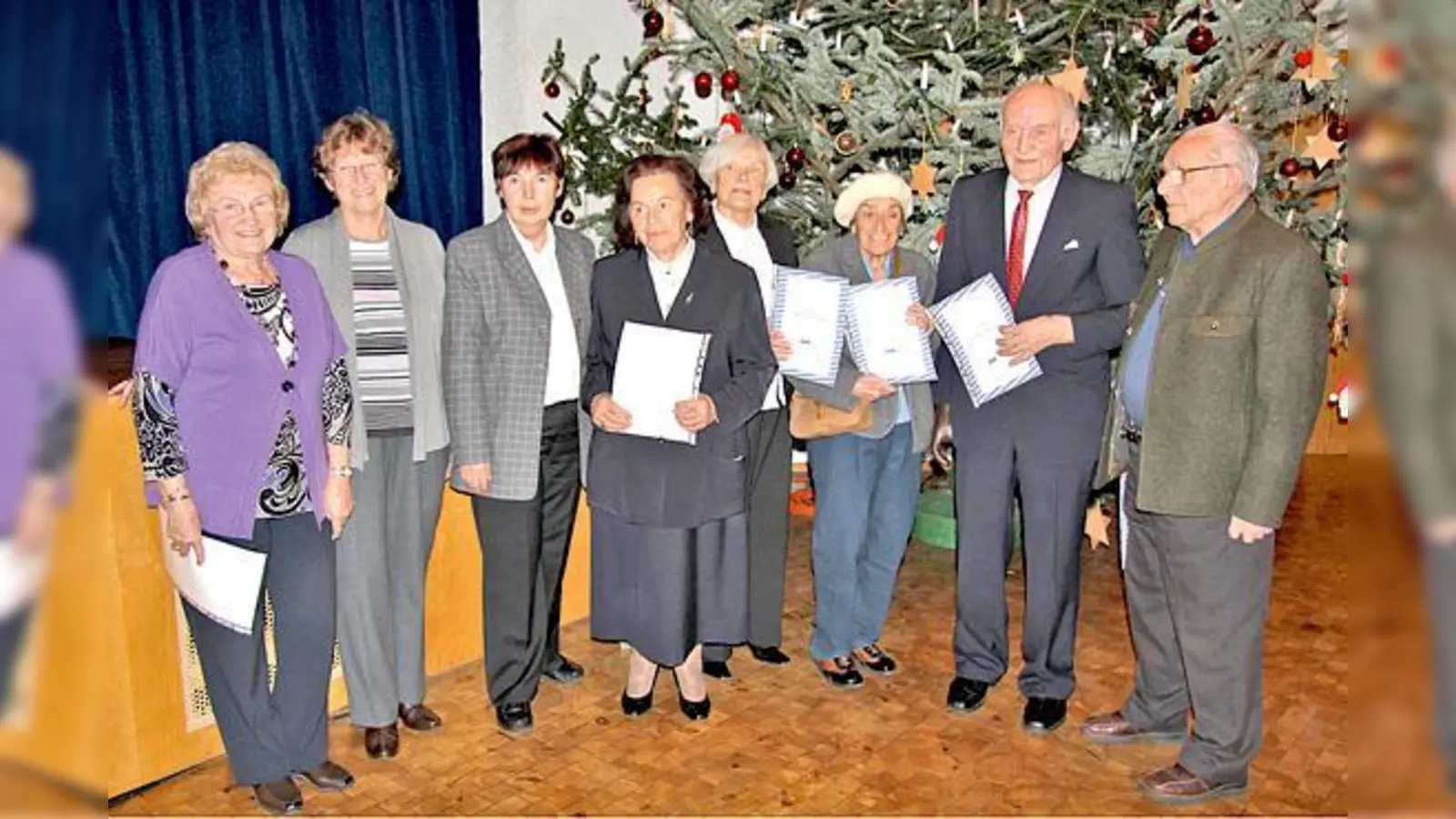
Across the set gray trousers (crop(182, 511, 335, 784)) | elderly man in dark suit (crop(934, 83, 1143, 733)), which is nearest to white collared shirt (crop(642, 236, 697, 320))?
elderly man in dark suit (crop(934, 83, 1143, 733))

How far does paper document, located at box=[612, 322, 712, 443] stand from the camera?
2.76 m

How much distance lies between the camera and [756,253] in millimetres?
3088

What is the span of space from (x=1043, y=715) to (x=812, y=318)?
3.96 ft

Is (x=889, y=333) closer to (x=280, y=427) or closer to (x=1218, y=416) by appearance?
(x=1218, y=416)

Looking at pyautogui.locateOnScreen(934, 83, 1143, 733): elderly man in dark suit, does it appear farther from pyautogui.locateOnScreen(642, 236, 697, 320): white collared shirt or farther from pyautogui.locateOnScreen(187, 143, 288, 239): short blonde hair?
pyautogui.locateOnScreen(187, 143, 288, 239): short blonde hair

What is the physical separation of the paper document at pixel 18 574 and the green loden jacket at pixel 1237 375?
2.32 metres

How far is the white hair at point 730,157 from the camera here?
2.96 meters

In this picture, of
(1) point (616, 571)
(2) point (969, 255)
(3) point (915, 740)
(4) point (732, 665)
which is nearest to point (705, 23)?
(2) point (969, 255)

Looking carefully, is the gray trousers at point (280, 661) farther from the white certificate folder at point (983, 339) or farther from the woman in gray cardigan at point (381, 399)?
the white certificate folder at point (983, 339)

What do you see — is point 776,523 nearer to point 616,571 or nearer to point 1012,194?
point 616,571

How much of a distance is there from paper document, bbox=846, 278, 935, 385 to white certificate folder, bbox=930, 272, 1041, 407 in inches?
4.3

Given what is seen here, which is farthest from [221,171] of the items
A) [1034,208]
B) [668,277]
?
[1034,208]

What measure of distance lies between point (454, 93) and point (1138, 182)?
332 cm

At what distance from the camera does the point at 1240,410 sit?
2414 mm
